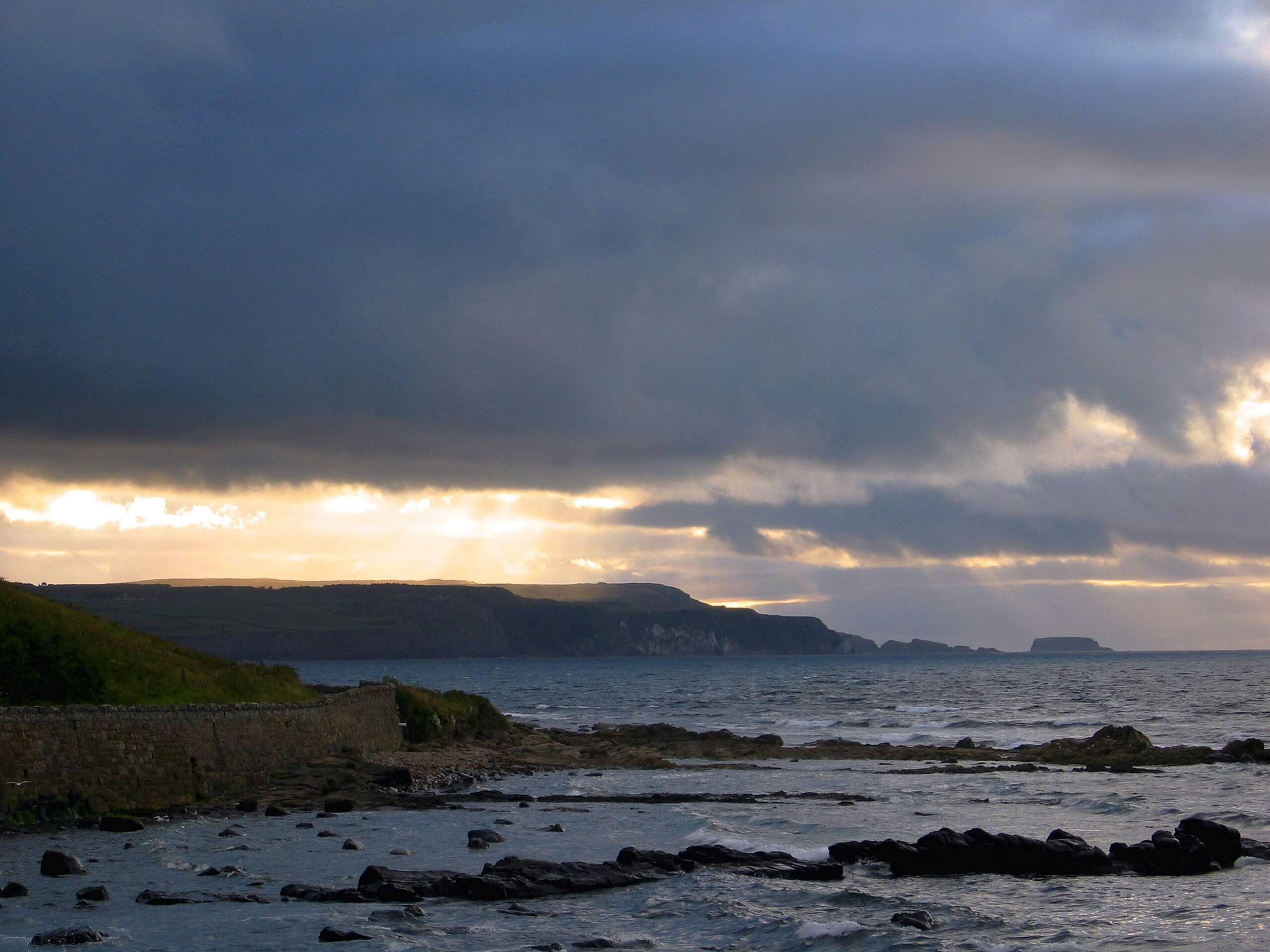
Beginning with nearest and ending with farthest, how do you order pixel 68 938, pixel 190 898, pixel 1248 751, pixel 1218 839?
1. pixel 68 938
2. pixel 190 898
3. pixel 1218 839
4. pixel 1248 751

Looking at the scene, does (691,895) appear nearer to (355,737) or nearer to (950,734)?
(355,737)

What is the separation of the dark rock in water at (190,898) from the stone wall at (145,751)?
884 cm

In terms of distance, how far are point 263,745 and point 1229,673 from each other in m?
155

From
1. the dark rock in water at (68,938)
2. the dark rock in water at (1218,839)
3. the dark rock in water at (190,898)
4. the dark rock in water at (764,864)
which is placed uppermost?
the dark rock in water at (1218,839)

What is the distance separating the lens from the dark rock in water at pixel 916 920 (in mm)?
19078

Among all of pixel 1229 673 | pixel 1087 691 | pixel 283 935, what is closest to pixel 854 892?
pixel 283 935

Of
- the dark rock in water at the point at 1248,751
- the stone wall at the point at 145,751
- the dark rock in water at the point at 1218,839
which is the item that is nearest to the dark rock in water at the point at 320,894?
the stone wall at the point at 145,751

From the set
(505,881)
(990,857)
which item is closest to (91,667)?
(505,881)

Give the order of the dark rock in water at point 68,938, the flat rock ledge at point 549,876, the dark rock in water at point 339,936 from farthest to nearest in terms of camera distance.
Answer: the flat rock ledge at point 549,876 → the dark rock in water at point 339,936 → the dark rock in water at point 68,938

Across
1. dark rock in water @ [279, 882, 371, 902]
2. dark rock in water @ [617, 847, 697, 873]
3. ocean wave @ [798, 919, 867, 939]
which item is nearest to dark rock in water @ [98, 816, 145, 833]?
dark rock in water @ [279, 882, 371, 902]

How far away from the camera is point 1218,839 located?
24797mm

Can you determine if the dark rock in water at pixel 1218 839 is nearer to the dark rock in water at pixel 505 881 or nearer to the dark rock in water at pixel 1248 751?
the dark rock in water at pixel 505 881

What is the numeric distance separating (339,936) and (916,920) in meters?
8.84

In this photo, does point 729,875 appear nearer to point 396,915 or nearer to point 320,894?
point 396,915
